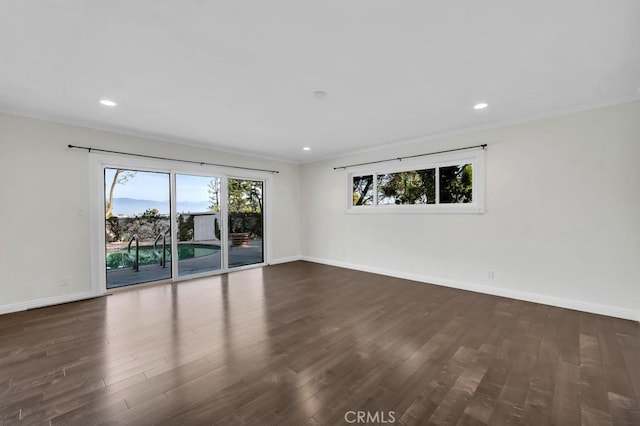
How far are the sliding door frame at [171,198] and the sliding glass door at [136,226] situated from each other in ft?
0.33

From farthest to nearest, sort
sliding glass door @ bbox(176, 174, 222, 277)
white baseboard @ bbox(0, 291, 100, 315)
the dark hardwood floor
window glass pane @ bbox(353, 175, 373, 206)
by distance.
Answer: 1. window glass pane @ bbox(353, 175, 373, 206)
2. sliding glass door @ bbox(176, 174, 222, 277)
3. white baseboard @ bbox(0, 291, 100, 315)
4. the dark hardwood floor

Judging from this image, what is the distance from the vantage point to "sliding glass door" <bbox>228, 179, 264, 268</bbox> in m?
A: 5.72

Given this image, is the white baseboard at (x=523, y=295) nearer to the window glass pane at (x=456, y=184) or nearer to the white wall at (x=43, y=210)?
the window glass pane at (x=456, y=184)

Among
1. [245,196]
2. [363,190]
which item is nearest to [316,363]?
[363,190]

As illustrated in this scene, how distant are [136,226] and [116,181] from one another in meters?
0.77

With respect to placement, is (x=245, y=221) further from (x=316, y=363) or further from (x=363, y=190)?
(x=316, y=363)

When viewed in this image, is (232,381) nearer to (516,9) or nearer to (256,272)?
(516,9)

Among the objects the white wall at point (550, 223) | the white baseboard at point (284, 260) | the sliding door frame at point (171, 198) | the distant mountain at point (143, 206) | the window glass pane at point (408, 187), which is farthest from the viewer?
the white baseboard at point (284, 260)

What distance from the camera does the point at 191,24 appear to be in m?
1.84

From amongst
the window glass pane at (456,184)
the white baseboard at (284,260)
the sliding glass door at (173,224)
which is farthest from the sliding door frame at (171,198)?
the window glass pane at (456,184)

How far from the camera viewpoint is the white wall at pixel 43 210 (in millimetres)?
3367

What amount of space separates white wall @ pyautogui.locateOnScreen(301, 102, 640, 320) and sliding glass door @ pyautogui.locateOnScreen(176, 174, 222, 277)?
3.58 metres

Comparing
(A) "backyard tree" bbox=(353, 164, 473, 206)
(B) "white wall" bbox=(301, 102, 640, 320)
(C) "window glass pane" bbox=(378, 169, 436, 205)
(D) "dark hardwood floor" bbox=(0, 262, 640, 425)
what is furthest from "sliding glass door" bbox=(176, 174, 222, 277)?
(B) "white wall" bbox=(301, 102, 640, 320)

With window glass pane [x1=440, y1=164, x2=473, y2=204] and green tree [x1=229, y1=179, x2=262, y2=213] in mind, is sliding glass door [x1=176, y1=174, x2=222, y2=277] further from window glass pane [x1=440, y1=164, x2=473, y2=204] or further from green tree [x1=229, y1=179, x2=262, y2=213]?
window glass pane [x1=440, y1=164, x2=473, y2=204]
